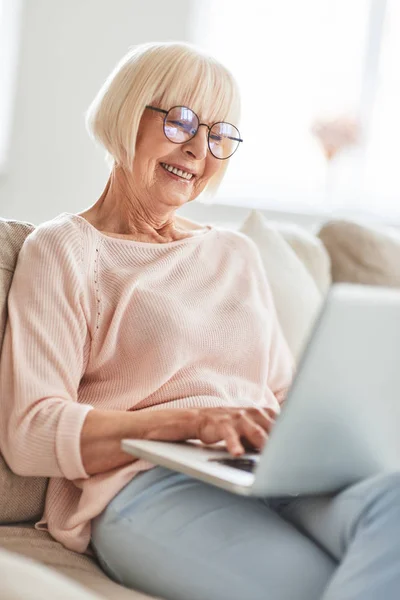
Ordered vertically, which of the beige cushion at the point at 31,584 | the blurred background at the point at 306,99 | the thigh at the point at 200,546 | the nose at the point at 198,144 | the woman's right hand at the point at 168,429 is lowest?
the blurred background at the point at 306,99

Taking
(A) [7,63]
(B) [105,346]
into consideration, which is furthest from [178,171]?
(A) [7,63]

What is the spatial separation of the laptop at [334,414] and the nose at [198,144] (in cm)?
66

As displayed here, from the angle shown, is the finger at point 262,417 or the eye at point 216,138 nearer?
the finger at point 262,417

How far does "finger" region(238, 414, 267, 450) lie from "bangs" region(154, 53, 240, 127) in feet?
2.12

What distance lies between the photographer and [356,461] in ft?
3.67

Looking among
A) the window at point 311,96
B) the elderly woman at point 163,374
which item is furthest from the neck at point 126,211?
the window at point 311,96

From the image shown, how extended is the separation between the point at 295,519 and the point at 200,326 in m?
0.39

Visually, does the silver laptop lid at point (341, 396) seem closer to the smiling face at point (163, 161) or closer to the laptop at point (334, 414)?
the laptop at point (334, 414)

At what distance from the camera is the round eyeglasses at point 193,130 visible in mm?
1586

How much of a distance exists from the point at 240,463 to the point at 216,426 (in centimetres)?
8

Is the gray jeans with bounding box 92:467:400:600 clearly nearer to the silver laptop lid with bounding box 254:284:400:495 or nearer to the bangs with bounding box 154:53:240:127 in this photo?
the silver laptop lid with bounding box 254:284:400:495

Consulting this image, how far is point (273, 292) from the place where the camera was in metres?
1.96

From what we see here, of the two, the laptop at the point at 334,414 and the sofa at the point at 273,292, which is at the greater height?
the laptop at the point at 334,414

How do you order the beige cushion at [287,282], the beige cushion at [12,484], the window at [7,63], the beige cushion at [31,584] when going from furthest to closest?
the window at [7,63], the beige cushion at [287,282], the beige cushion at [12,484], the beige cushion at [31,584]
